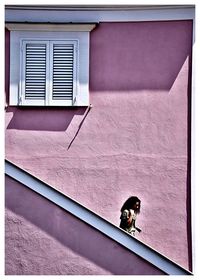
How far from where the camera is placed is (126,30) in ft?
44.0

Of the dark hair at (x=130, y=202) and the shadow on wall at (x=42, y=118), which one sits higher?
the shadow on wall at (x=42, y=118)

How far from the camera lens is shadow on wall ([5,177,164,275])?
33.7ft

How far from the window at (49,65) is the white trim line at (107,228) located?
124 inches

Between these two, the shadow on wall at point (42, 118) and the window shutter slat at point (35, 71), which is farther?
the window shutter slat at point (35, 71)

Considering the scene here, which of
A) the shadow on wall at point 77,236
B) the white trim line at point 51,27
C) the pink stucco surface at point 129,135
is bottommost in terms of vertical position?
the shadow on wall at point 77,236

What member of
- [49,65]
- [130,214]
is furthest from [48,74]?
[130,214]

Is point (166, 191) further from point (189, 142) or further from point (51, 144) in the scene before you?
point (51, 144)

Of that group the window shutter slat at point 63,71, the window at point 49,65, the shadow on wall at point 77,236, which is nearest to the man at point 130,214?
the shadow on wall at point 77,236

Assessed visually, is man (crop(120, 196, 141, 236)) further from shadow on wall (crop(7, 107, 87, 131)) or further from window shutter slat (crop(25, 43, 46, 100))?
window shutter slat (crop(25, 43, 46, 100))

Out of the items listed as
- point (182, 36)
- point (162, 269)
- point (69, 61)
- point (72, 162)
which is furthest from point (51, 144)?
point (162, 269)

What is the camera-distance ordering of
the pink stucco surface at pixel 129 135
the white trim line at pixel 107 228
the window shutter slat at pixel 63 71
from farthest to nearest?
1. the window shutter slat at pixel 63 71
2. the pink stucco surface at pixel 129 135
3. the white trim line at pixel 107 228

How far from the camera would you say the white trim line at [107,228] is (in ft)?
33.4

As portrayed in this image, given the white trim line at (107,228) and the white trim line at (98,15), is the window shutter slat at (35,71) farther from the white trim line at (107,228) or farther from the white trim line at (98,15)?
the white trim line at (107,228)

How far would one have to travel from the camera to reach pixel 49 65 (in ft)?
44.5
